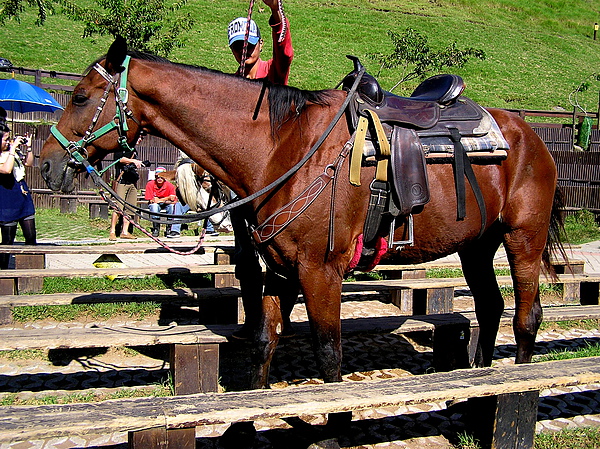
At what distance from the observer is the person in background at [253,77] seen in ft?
11.1

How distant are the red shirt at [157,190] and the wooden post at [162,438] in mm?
10162

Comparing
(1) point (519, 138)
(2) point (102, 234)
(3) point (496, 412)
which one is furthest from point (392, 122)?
(2) point (102, 234)

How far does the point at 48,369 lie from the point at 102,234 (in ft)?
25.3

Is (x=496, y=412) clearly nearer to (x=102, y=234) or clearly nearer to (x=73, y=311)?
(x=73, y=311)

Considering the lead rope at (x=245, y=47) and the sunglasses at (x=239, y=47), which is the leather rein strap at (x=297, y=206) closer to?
the lead rope at (x=245, y=47)

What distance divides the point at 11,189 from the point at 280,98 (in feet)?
17.0

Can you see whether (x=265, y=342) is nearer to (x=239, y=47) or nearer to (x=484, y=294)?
(x=484, y=294)

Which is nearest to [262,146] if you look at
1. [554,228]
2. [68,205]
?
[554,228]

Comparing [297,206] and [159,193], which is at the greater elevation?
[159,193]

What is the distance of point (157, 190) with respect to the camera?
12500 mm

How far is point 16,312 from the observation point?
6.05 metres

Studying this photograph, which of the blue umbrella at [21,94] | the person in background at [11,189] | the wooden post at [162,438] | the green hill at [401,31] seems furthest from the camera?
the green hill at [401,31]

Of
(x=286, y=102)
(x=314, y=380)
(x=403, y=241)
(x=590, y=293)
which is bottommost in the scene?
(x=314, y=380)

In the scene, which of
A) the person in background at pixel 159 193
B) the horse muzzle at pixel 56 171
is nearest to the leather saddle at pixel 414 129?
the horse muzzle at pixel 56 171
